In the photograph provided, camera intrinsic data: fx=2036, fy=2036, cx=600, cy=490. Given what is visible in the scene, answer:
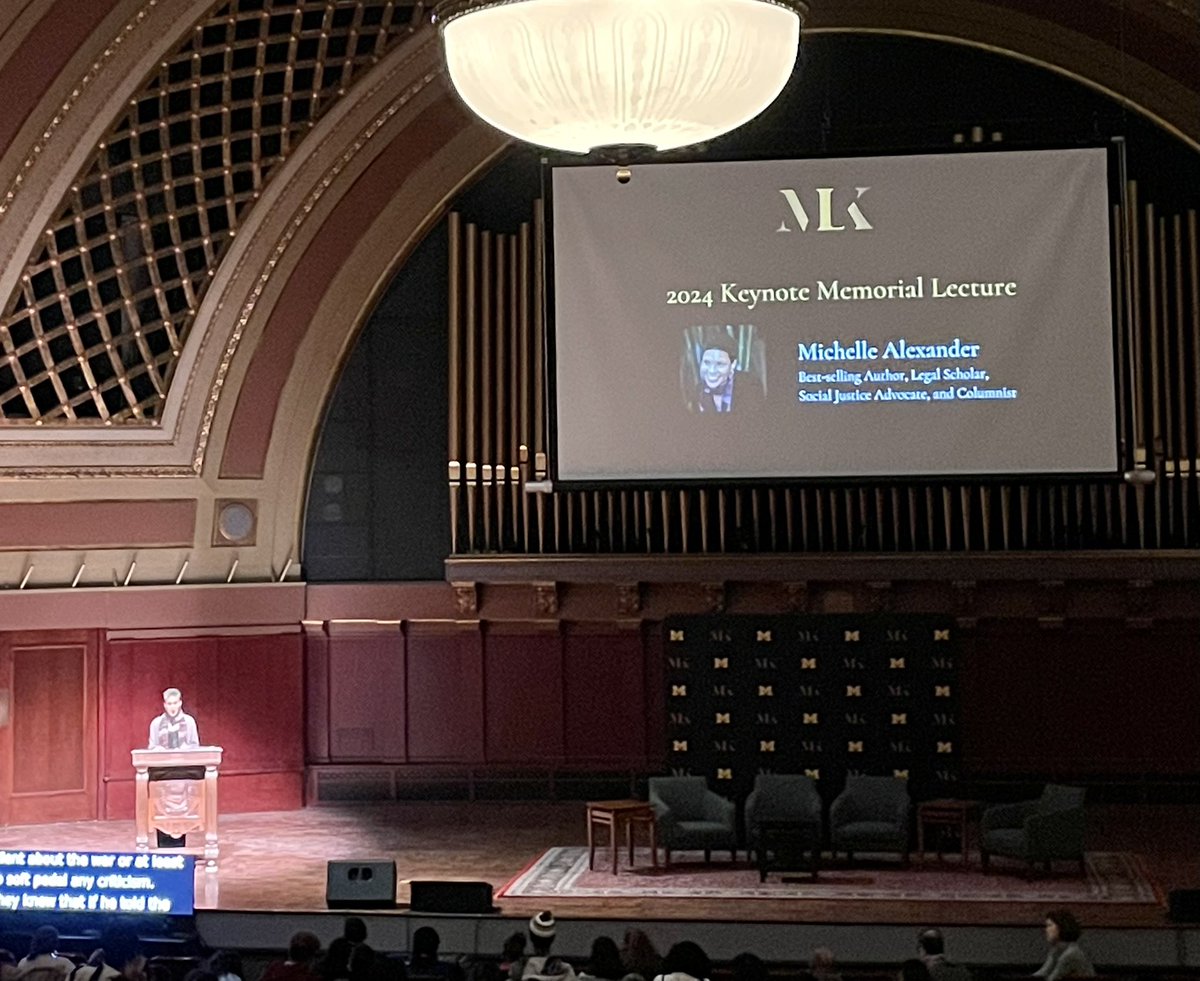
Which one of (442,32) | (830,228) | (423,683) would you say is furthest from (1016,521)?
(442,32)

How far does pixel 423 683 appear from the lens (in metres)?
14.7

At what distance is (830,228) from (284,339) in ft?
13.1

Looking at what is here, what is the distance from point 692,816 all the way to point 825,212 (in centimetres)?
398

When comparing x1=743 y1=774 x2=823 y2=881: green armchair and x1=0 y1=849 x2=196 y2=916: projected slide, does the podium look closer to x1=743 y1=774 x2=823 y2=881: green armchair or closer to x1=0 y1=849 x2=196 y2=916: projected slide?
x1=0 y1=849 x2=196 y2=916: projected slide

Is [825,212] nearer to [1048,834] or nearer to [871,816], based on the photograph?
[871,816]

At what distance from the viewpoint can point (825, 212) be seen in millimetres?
13156

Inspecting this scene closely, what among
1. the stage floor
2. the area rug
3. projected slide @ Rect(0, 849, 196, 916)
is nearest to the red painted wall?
the stage floor

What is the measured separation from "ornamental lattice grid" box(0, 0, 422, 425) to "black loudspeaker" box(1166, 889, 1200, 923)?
7629 millimetres

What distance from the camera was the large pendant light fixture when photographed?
22.4 ft

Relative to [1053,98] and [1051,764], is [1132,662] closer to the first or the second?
[1051,764]

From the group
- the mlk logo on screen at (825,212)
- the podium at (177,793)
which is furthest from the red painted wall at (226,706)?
the mlk logo on screen at (825,212)

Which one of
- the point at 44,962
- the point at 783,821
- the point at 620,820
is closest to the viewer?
the point at 44,962

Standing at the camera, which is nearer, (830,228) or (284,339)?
(830,228)

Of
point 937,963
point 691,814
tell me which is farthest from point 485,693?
point 937,963
